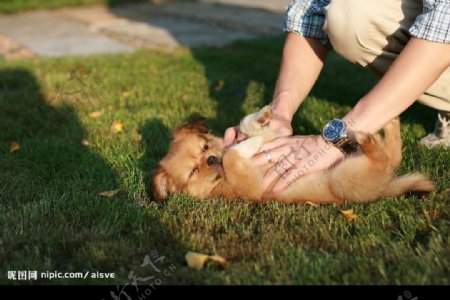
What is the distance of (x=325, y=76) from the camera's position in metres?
5.73

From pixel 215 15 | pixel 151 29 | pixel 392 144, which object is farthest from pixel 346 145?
pixel 215 15

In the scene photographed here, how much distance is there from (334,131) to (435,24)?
0.68m

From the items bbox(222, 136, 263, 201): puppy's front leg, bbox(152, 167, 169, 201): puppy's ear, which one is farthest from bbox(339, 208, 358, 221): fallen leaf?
bbox(152, 167, 169, 201): puppy's ear

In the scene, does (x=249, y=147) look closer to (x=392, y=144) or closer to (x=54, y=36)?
(x=392, y=144)

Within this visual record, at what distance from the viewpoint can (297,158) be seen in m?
2.83

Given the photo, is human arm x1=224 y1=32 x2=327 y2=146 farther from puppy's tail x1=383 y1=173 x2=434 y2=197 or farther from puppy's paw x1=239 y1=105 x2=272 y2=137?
puppy's tail x1=383 y1=173 x2=434 y2=197

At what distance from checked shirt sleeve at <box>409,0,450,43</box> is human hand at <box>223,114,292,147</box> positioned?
896mm

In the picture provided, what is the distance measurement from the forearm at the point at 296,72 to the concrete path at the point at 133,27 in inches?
191

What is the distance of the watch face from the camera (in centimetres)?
277

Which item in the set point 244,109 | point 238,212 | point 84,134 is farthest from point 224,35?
point 238,212

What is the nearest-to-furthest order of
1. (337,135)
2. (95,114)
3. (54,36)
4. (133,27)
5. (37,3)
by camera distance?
(337,135) < (95,114) < (54,36) < (133,27) < (37,3)

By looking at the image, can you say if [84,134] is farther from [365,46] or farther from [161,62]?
[161,62]

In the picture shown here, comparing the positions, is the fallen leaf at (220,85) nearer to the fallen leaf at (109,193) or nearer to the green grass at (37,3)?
the fallen leaf at (109,193)
